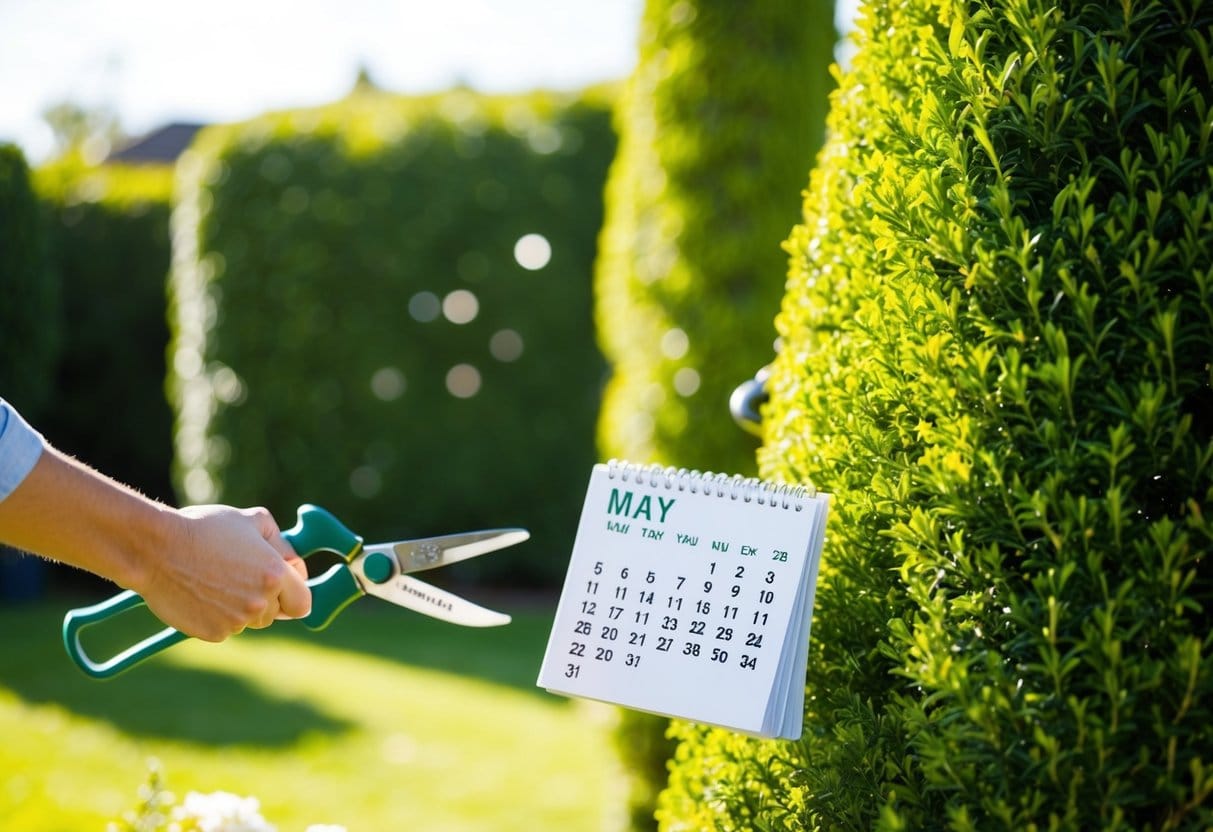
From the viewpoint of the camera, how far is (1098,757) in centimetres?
129

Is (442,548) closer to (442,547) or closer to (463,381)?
(442,547)

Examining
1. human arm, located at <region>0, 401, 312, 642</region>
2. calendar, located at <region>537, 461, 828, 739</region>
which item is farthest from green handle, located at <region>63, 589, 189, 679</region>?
calendar, located at <region>537, 461, 828, 739</region>

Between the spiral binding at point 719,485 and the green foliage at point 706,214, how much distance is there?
3035mm

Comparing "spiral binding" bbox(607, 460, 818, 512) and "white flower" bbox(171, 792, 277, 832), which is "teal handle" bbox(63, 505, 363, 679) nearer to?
"white flower" bbox(171, 792, 277, 832)

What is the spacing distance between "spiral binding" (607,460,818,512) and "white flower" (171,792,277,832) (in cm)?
96

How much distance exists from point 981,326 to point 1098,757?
559mm

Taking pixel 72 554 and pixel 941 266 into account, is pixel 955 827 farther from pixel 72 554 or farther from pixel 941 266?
pixel 72 554

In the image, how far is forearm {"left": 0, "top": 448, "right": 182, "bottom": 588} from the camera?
62.0 inches

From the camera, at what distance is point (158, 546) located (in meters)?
1.65

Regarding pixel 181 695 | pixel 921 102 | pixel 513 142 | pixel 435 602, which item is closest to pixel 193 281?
pixel 513 142

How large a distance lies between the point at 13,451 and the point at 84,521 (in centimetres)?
14

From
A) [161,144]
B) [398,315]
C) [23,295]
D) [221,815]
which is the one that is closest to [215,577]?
[221,815]

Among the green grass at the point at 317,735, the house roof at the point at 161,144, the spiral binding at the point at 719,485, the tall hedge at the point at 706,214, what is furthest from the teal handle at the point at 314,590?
the house roof at the point at 161,144

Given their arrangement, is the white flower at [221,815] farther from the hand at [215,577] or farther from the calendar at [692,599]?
the calendar at [692,599]
